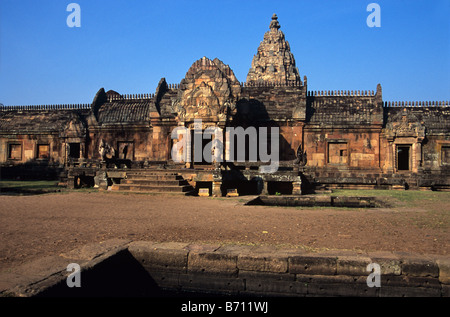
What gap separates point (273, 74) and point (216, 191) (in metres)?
28.0

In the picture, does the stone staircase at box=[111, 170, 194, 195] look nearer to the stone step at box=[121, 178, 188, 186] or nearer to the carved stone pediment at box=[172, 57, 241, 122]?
the stone step at box=[121, 178, 188, 186]

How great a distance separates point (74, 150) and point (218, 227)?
2230 centimetres

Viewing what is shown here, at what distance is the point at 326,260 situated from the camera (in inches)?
188

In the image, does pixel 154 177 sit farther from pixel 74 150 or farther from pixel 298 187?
pixel 74 150

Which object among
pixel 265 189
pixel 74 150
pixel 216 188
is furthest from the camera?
pixel 74 150

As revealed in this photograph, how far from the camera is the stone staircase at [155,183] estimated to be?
1473cm

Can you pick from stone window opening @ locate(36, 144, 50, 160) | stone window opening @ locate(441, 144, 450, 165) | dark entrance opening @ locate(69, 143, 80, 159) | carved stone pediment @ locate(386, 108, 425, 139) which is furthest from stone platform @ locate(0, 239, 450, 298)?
stone window opening @ locate(36, 144, 50, 160)

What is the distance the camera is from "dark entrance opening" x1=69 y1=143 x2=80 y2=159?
26034 mm

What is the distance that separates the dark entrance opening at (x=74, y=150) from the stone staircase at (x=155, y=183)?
12.0 m

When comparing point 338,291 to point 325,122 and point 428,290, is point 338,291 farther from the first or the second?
point 325,122

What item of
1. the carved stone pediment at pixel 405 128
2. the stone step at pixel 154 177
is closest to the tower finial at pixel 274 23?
the carved stone pediment at pixel 405 128

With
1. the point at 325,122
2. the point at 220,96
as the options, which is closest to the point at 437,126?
the point at 325,122

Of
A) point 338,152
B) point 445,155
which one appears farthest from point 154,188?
point 445,155

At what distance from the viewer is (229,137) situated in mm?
18062
